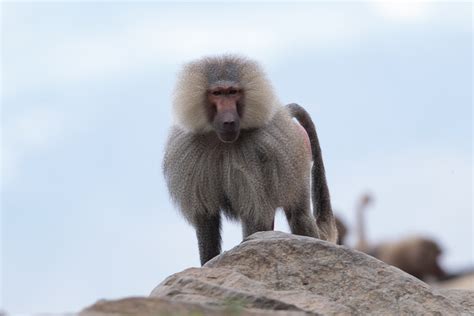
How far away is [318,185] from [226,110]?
194cm

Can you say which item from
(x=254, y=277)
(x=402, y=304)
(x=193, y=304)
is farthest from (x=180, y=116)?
(x=193, y=304)

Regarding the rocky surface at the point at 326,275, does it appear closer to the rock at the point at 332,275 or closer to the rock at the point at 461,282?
the rock at the point at 332,275

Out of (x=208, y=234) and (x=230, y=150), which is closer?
(x=230, y=150)

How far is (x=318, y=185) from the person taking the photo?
9758 mm

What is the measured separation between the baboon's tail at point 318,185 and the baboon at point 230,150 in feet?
3.56

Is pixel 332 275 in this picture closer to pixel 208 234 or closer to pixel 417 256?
pixel 208 234

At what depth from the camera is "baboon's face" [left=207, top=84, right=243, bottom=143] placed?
7.96 meters

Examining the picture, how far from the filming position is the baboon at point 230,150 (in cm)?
812

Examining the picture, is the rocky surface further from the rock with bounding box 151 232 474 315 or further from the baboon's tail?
the baboon's tail

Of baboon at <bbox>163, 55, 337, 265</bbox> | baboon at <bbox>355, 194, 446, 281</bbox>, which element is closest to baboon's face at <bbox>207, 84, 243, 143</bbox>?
baboon at <bbox>163, 55, 337, 265</bbox>

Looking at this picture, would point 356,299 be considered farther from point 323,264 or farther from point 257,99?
point 257,99

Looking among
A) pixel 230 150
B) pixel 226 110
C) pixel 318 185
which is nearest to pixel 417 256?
pixel 318 185

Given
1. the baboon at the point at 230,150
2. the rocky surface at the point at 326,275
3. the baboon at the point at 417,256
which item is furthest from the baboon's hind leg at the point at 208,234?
the baboon at the point at 417,256

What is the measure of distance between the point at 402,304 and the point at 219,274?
1180 millimetres
